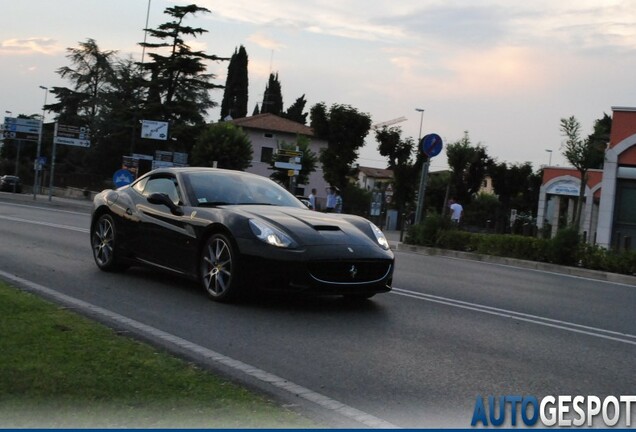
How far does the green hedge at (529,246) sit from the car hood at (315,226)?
996 cm

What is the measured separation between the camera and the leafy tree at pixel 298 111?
11744 cm

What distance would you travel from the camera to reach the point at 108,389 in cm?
452

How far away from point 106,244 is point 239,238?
3036mm

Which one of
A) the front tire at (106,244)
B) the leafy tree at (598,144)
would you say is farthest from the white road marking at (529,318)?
the leafy tree at (598,144)

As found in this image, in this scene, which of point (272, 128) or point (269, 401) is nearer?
point (269, 401)

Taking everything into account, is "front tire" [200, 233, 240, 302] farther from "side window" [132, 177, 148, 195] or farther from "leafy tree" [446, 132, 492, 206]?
"leafy tree" [446, 132, 492, 206]

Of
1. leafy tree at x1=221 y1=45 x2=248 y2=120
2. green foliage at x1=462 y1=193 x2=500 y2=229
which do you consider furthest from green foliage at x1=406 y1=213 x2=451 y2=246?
leafy tree at x1=221 y1=45 x2=248 y2=120

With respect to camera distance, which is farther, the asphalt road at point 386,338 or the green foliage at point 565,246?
the green foliage at point 565,246

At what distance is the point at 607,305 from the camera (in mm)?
10266

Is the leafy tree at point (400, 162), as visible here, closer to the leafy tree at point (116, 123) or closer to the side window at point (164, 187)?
the leafy tree at point (116, 123)

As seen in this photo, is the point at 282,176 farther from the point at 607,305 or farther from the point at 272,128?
the point at 607,305

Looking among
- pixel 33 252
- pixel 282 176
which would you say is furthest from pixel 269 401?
pixel 282 176

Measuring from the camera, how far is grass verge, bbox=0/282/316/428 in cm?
404

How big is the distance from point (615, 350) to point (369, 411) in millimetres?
3162
